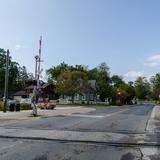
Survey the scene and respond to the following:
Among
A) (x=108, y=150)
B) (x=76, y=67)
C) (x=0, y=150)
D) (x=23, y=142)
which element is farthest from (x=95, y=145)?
(x=76, y=67)

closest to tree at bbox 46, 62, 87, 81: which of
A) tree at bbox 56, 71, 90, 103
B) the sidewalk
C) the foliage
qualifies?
the foliage

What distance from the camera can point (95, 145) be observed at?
13.8 m

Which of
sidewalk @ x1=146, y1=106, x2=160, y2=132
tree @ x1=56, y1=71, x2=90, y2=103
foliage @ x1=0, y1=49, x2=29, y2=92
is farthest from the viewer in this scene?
foliage @ x1=0, y1=49, x2=29, y2=92

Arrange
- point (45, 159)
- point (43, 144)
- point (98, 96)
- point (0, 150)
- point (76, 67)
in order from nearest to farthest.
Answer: point (45, 159) → point (0, 150) → point (43, 144) → point (76, 67) → point (98, 96)

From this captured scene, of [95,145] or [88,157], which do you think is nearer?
[88,157]

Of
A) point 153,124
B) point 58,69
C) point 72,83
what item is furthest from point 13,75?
point 153,124

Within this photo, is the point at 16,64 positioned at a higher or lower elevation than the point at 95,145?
higher

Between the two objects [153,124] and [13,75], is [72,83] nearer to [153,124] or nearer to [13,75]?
[13,75]

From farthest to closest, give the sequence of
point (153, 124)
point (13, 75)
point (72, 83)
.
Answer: point (13, 75)
point (72, 83)
point (153, 124)

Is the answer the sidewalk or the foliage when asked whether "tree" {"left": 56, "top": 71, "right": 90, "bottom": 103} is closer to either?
the foliage

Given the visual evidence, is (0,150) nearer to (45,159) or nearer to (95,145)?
(45,159)

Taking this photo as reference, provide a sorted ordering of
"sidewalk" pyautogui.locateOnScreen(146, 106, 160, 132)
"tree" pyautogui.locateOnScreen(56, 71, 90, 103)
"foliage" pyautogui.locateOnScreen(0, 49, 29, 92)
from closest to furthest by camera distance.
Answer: "sidewalk" pyautogui.locateOnScreen(146, 106, 160, 132) < "tree" pyautogui.locateOnScreen(56, 71, 90, 103) < "foliage" pyautogui.locateOnScreen(0, 49, 29, 92)

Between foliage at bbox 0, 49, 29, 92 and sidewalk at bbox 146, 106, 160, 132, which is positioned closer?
sidewalk at bbox 146, 106, 160, 132

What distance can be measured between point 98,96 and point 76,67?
57.3 feet
